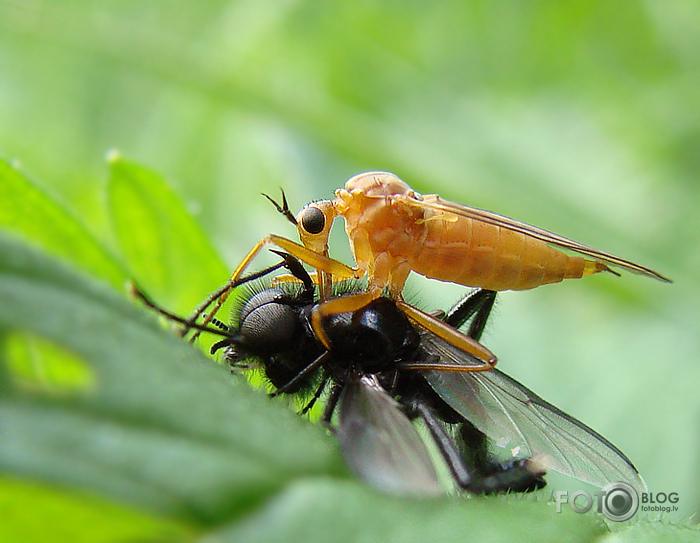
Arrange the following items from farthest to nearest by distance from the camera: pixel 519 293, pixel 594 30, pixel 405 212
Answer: pixel 594 30, pixel 519 293, pixel 405 212

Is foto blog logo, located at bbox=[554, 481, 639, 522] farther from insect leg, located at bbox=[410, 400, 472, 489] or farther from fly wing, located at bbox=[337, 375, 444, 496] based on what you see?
fly wing, located at bbox=[337, 375, 444, 496]

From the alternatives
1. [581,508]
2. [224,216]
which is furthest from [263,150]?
[581,508]

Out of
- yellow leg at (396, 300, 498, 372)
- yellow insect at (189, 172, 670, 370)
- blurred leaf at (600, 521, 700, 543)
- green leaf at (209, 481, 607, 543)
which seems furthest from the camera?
yellow insect at (189, 172, 670, 370)

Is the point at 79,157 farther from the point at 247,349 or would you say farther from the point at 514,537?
the point at 514,537

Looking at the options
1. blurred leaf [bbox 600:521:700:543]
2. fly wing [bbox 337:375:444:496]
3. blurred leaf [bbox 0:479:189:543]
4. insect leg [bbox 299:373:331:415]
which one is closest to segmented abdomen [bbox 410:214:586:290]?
insect leg [bbox 299:373:331:415]

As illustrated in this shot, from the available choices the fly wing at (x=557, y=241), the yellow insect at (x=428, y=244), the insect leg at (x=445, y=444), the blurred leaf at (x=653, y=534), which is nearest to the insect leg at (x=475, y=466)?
the insect leg at (x=445, y=444)

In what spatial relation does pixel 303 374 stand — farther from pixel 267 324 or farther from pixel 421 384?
pixel 421 384

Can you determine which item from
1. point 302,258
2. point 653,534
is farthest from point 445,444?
point 302,258
